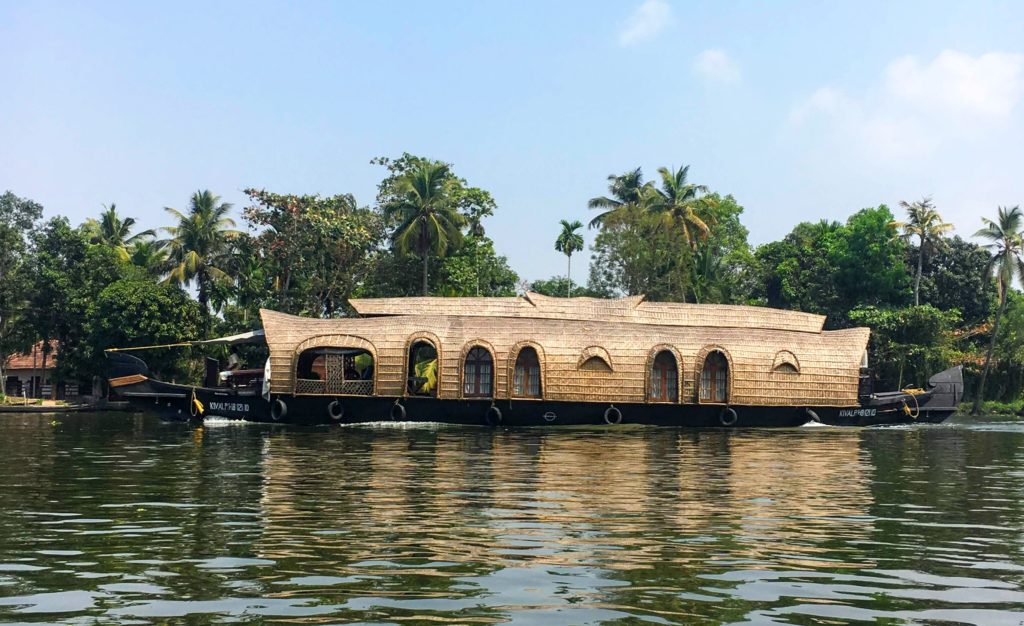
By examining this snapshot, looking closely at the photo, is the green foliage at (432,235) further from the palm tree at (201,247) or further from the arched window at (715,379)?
the arched window at (715,379)

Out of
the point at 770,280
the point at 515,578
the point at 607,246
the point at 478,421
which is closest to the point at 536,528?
the point at 515,578

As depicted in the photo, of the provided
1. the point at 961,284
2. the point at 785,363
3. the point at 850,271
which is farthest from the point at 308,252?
the point at 961,284

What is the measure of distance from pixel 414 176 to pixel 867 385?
68.1 feet

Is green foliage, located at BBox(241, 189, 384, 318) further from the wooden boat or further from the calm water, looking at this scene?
the calm water

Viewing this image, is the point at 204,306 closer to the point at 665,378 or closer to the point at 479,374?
the point at 479,374

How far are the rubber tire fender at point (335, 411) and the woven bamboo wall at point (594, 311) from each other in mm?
2615

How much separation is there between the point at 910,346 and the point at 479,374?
78.1 ft

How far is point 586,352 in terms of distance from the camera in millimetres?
27703

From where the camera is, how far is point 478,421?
27750 millimetres

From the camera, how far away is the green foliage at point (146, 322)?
41438 millimetres

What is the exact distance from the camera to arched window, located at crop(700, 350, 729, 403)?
28719 millimetres

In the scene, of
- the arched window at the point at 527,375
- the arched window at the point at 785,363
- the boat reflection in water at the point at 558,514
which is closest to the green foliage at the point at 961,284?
the arched window at the point at 785,363

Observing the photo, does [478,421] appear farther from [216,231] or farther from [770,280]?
[770,280]

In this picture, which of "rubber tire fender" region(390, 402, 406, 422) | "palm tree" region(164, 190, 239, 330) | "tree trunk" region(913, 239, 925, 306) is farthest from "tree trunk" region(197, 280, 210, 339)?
"tree trunk" region(913, 239, 925, 306)
